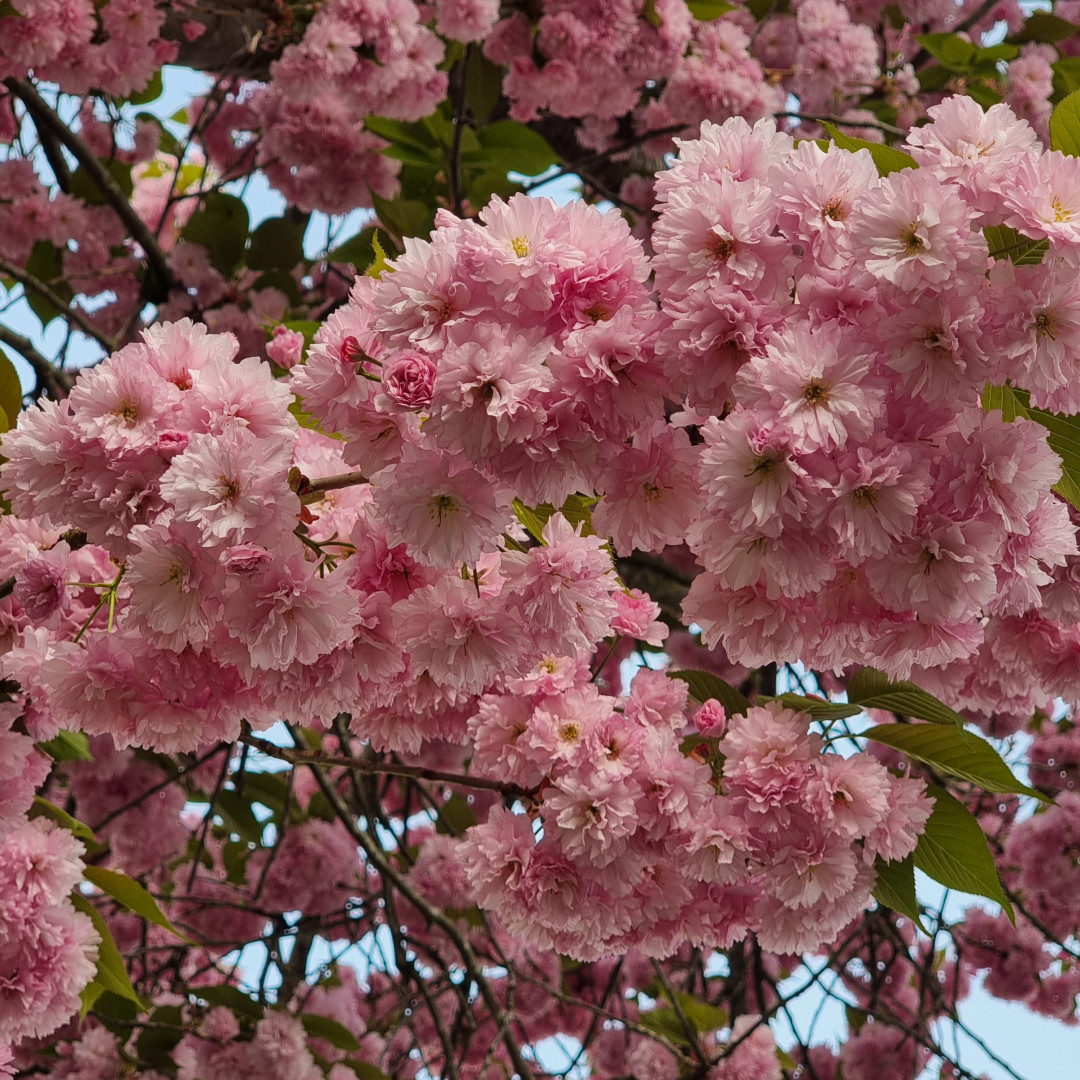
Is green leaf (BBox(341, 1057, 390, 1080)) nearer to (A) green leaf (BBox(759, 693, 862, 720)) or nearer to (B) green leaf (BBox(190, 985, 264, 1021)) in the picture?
(B) green leaf (BBox(190, 985, 264, 1021))

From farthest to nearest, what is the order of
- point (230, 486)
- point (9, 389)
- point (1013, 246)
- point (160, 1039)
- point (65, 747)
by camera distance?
point (160, 1039) → point (65, 747) → point (9, 389) → point (230, 486) → point (1013, 246)

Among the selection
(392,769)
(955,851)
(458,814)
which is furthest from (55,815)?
(458,814)

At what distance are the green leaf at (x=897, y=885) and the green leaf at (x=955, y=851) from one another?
0.6 inches

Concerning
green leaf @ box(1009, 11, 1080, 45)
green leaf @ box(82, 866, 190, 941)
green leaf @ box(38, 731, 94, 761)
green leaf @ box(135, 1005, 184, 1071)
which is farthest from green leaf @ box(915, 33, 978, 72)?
green leaf @ box(135, 1005, 184, 1071)

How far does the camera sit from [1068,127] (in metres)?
0.98

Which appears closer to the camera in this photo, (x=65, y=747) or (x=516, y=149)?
(x=65, y=747)

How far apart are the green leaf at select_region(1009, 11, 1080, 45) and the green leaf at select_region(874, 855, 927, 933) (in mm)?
3255

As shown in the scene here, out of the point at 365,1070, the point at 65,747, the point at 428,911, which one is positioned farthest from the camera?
the point at 365,1070

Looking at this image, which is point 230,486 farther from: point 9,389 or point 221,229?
point 221,229

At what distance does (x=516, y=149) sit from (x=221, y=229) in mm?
901

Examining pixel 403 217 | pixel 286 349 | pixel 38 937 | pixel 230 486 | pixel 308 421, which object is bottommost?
pixel 38 937

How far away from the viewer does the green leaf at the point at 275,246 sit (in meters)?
3.24

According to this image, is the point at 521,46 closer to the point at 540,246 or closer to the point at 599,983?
the point at 540,246

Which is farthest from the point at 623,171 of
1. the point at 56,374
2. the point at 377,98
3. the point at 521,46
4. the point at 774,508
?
the point at 774,508
